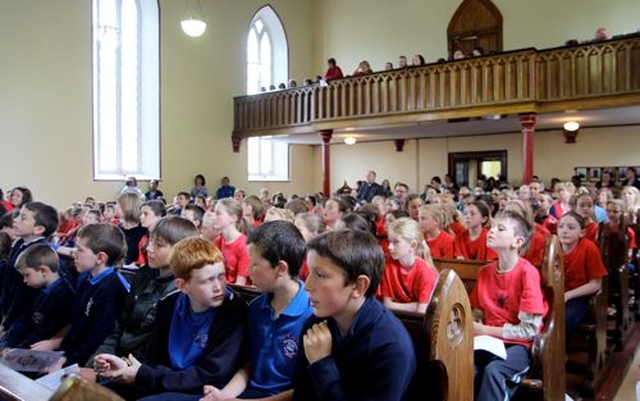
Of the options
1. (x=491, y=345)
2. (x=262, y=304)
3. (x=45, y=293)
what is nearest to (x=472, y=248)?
(x=491, y=345)

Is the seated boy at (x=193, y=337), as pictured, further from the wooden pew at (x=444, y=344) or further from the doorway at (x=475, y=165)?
the doorway at (x=475, y=165)

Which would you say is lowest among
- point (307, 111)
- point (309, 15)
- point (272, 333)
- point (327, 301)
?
point (272, 333)

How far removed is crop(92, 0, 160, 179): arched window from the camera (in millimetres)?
13531

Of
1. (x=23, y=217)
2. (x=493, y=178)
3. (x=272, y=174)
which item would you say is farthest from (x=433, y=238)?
(x=272, y=174)

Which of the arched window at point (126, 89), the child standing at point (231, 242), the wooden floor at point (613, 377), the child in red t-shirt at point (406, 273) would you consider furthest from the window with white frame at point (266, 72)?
the child in red t-shirt at point (406, 273)

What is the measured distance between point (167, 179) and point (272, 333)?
1310 centimetres

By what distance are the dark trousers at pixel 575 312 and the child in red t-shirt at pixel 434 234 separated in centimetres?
118

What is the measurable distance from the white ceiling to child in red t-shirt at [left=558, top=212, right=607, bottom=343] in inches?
275

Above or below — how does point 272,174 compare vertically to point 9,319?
above

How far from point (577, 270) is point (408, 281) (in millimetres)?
1723

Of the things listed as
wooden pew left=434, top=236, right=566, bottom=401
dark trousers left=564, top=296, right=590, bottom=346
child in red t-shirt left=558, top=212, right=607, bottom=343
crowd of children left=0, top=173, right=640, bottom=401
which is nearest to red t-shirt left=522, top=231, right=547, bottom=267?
crowd of children left=0, top=173, right=640, bottom=401

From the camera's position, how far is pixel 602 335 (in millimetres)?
4363

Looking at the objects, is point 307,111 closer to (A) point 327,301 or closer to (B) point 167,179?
(B) point 167,179

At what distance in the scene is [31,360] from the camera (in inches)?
120
